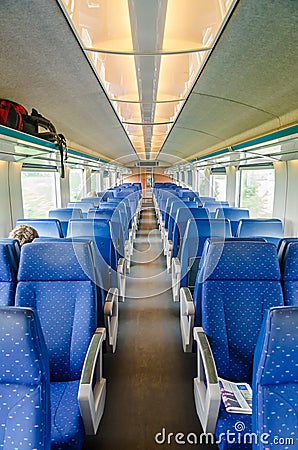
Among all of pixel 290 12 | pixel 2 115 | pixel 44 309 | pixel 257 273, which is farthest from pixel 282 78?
pixel 44 309

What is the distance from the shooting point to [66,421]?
71.4 inches

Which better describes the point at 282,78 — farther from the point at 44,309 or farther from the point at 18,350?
the point at 18,350

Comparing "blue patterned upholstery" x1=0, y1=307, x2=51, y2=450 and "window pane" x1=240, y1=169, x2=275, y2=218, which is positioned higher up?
"window pane" x1=240, y1=169, x2=275, y2=218

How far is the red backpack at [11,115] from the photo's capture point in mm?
3019

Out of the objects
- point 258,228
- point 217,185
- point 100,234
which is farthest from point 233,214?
point 217,185

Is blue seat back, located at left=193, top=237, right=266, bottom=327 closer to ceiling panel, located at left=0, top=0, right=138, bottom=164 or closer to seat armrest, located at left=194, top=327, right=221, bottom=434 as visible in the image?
seat armrest, located at left=194, top=327, right=221, bottom=434

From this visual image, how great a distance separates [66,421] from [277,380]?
3.79 feet

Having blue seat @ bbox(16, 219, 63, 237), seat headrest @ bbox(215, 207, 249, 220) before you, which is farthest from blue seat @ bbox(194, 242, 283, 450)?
seat headrest @ bbox(215, 207, 249, 220)

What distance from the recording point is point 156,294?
17.4 feet

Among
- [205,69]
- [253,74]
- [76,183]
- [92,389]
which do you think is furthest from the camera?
[76,183]

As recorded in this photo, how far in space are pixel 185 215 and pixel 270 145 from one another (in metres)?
1.55

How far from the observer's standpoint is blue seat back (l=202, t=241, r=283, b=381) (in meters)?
2.28

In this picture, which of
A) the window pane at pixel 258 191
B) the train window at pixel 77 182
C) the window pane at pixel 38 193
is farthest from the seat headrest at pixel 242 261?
the train window at pixel 77 182

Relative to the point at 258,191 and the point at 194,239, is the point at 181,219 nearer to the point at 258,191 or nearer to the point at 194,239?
the point at 194,239
